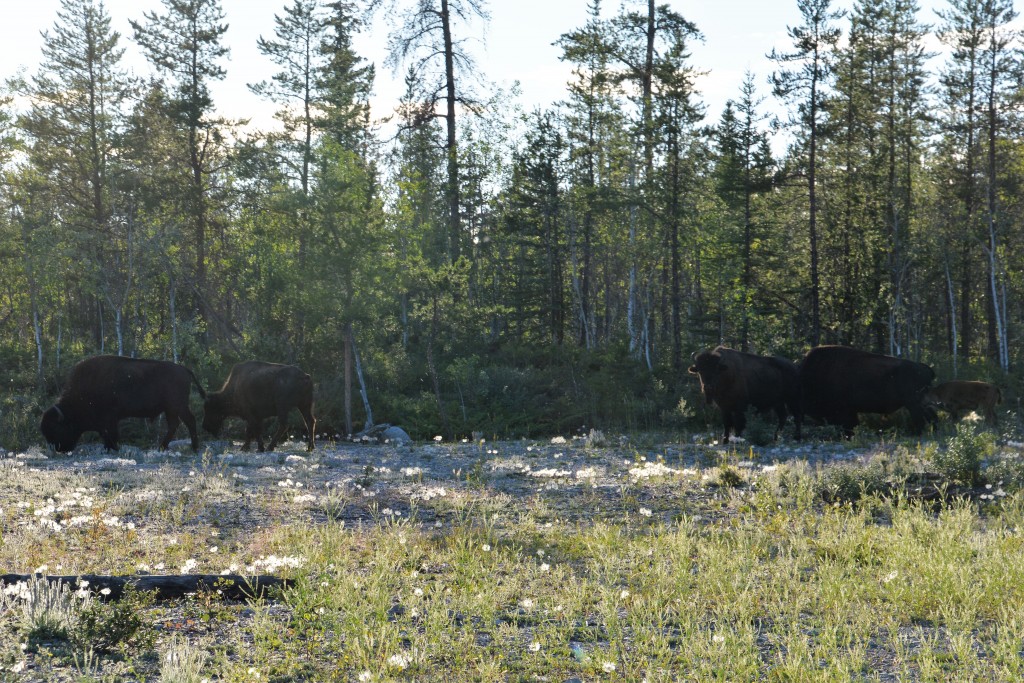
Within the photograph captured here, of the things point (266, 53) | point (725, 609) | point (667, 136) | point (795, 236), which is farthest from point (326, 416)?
point (795, 236)

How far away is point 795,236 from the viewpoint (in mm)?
43031

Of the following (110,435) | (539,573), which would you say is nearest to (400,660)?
(539,573)

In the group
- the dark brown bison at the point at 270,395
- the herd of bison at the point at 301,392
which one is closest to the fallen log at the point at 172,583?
the dark brown bison at the point at 270,395

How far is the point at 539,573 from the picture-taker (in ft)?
24.3

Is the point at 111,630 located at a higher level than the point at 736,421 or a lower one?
higher

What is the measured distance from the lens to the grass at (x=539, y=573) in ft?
17.1

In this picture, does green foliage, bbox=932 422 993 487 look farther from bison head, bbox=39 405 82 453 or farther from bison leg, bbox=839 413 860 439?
bison head, bbox=39 405 82 453

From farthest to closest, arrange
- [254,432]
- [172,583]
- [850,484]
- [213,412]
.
Answer: [213,412] → [254,432] → [850,484] → [172,583]

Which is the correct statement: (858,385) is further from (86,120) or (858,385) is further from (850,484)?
(86,120)

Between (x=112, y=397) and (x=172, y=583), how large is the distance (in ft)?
41.1

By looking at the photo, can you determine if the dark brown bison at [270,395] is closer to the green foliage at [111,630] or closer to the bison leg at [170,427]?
the bison leg at [170,427]

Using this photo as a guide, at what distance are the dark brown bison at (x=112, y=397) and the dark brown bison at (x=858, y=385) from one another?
13.3 metres

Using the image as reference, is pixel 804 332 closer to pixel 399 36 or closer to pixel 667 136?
pixel 667 136

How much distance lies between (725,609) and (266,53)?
1618 inches
